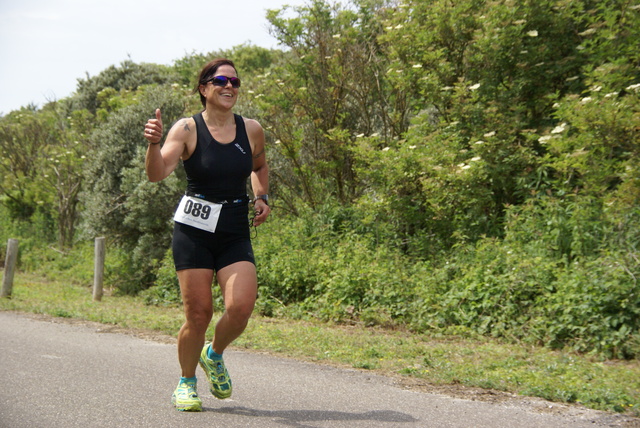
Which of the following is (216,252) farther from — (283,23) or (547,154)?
(283,23)

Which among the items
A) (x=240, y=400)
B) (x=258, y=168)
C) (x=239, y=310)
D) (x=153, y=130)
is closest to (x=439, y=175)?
(x=258, y=168)

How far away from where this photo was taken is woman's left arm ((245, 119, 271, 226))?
525 cm

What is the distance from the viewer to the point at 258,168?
5520mm

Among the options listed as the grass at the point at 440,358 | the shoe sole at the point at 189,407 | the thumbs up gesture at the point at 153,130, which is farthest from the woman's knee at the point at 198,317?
the grass at the point at 440,358

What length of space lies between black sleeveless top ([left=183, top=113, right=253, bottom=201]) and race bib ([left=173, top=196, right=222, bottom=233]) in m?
0.06

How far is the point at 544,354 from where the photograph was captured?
753 cm

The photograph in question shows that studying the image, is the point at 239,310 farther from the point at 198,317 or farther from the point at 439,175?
the point at 439,175

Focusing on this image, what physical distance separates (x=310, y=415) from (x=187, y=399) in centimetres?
85

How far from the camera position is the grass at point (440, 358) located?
5.57m

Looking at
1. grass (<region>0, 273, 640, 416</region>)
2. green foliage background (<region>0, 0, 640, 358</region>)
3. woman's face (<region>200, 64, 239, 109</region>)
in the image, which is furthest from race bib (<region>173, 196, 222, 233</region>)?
green foliage background (<region>0, 0, 640, 358</region>)

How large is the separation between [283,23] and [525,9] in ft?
16.6

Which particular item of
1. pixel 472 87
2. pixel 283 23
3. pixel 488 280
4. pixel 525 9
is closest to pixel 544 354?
pixel 488 280

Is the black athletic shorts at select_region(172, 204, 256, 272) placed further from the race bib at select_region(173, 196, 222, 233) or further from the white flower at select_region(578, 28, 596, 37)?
the white flower at select_region(578, 28, 596, 37)

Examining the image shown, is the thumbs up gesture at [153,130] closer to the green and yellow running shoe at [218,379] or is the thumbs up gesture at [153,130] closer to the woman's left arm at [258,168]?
the woman's left arm at [258,168]
